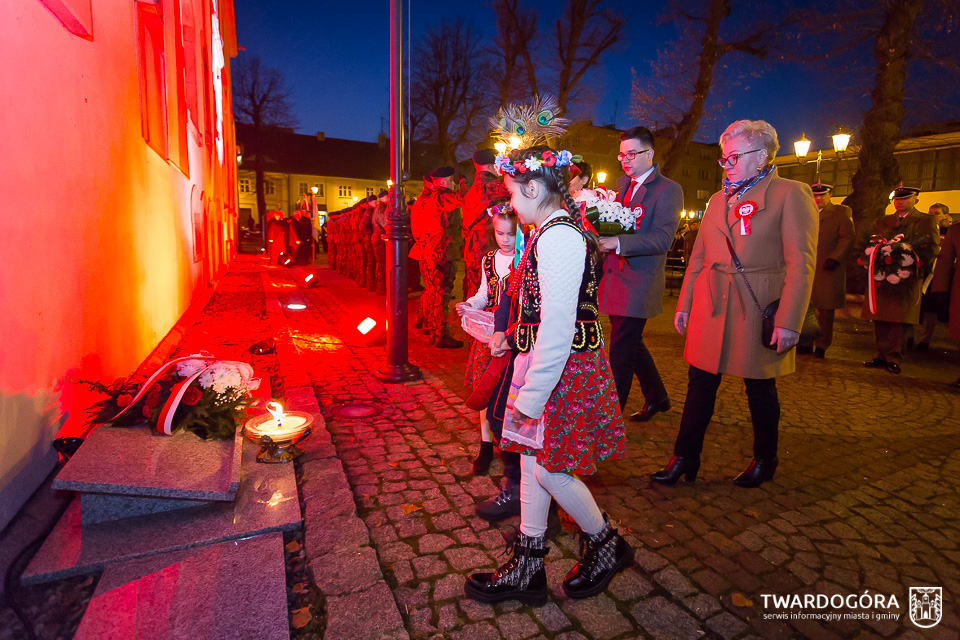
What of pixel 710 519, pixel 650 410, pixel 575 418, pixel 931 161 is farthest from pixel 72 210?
pixel 931 161

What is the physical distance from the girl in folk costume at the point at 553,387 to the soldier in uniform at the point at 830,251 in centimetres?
584

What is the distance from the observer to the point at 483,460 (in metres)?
3.60

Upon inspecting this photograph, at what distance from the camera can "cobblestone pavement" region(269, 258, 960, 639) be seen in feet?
7.58

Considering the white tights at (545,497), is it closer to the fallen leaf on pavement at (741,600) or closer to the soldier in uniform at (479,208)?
the fallen leaf on pavement at (741,600)

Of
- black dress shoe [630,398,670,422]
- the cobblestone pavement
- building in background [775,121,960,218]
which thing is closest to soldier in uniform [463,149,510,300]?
the cobblestone pavement

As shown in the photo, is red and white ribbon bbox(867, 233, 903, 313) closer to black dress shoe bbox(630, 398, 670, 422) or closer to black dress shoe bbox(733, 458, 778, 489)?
black dress shoe bbox(630, 398, 670, 422)

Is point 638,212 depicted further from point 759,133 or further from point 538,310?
point 538,310

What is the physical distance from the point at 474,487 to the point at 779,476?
2016mm

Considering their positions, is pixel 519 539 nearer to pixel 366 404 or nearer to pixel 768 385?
pixel 768 385

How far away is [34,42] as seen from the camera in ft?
9.45

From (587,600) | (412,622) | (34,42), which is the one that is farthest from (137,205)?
(587,600)

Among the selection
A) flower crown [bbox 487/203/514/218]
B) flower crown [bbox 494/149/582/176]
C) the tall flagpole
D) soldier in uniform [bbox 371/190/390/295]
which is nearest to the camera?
flower crown [bbox 494/149/582/176]

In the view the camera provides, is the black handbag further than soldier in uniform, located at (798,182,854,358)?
No

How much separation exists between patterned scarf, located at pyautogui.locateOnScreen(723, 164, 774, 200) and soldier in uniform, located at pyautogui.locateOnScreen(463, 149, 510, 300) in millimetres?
2678
